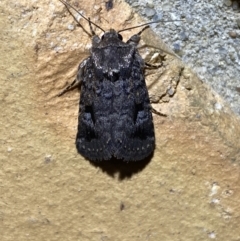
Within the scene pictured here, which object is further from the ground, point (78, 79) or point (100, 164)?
point (78, 79)

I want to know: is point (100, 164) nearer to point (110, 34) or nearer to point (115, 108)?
point (115, 108)

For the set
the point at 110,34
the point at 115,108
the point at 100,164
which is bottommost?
the point at 100,164

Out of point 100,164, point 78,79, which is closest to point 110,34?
point 78,79

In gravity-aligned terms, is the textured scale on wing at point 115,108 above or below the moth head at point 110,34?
below

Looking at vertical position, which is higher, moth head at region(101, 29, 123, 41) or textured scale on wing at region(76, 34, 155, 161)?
moth head at region(101, 29, 123, 41)
